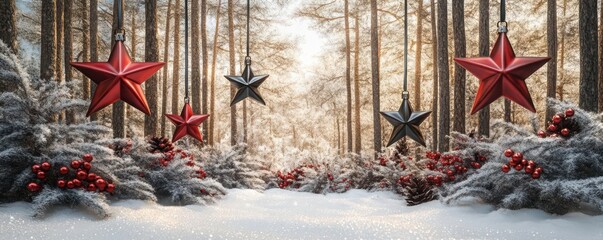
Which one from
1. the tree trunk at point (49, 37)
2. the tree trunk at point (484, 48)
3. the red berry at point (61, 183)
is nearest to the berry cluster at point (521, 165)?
the red berry at point (61, 183)

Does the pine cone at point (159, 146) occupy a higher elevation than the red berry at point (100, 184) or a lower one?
higher

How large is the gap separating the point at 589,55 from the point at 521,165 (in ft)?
16.6

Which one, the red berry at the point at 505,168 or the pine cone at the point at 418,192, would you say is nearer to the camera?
the red berry at the point at 505,168

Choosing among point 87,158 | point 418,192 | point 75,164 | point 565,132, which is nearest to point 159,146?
point 87,158

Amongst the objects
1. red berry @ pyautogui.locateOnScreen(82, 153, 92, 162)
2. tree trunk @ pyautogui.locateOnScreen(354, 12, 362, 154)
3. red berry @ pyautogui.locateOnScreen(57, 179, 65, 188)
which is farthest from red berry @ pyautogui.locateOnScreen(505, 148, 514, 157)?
tree trunk @ pyautogui.locateOnScreen(354, 12, 362, 154)

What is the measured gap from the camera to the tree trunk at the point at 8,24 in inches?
261

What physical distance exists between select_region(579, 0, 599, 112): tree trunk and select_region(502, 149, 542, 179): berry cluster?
4.62 meters

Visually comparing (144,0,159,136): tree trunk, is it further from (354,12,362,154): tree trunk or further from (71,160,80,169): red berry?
(354,12,362,154): tree trunk

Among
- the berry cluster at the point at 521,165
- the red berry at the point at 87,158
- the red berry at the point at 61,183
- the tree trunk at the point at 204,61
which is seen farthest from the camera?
the tree trunk at the point at 204,61

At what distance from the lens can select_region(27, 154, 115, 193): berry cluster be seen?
14.4ft

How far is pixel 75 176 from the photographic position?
4680 millimetres

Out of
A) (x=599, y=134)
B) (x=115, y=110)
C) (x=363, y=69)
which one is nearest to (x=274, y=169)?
(x=115, y=110)

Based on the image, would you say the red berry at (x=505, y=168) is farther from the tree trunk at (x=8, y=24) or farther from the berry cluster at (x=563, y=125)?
the tree trunk at (x=8, y=24)

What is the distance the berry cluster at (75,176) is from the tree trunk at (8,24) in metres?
3.12
